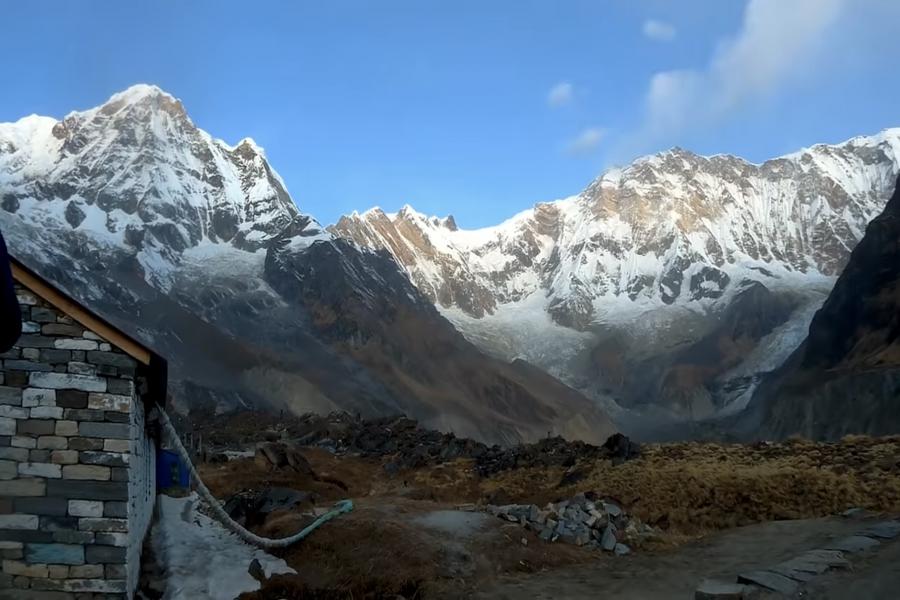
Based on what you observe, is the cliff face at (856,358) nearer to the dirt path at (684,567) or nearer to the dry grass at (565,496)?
the dry grass at (565,496)

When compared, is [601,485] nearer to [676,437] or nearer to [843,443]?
[843,443]

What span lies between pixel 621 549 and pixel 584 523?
106cm

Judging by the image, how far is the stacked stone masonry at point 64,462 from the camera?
9875mm

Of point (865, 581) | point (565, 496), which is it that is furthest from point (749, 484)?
point (865, 581)

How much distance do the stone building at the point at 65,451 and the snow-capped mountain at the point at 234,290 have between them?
3104 inches

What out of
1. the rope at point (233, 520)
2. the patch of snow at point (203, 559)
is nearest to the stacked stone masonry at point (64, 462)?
the rope at point (233, 520)

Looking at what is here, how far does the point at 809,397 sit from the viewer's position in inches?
3755

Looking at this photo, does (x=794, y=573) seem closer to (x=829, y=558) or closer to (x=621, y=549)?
(x=829, y=558)

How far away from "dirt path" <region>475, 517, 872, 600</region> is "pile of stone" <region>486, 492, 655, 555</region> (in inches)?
30.1

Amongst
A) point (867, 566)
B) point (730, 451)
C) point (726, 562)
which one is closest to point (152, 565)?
point (726, 562)

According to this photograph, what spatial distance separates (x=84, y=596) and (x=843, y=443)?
21501 mm

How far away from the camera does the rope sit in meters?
12.5

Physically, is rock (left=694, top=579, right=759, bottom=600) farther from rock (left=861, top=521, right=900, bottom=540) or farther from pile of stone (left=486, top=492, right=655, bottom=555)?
pile of stone (left=486, top=492, right=655, bottom=555)

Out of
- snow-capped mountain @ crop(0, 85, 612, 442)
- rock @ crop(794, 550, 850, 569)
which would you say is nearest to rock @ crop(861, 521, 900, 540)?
rock @ crop(794, 550, 850, 569)
